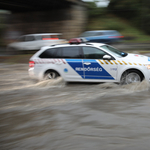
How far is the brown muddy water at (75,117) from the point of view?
379cm

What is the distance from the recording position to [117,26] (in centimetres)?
3177

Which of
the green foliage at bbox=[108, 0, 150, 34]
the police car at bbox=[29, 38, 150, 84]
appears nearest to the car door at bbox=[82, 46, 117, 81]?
the police car at bbox=[29, 38, 150, 84]

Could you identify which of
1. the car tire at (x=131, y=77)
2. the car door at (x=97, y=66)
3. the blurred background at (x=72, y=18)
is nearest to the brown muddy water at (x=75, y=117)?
the car tire at (x=131, y=77)

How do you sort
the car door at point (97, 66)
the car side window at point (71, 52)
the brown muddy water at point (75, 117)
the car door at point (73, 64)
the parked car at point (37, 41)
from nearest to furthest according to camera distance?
the brown muddy water at point (75, 117)
the car door at point (97, 66)
the car door at point (73, 64)
the car side window at point (71, 52)
the parked car at point (37, 41)

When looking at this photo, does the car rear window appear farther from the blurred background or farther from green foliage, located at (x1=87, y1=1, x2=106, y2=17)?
green foliage, located at (x1=87, y1=1, x2=106, y2=17)

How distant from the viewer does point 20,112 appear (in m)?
5.43

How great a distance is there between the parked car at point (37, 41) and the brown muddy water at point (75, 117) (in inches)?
409

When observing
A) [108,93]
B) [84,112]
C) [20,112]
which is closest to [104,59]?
[108,93]

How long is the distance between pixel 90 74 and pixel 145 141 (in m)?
3.78

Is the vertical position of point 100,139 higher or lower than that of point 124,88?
lower

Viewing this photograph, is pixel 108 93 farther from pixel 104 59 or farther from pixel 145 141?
pixel 145 141

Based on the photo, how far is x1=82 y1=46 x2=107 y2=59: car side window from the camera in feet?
23.5

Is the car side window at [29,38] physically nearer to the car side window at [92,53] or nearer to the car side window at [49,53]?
the car side window at [49,53]

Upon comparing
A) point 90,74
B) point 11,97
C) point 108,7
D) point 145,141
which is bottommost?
point 145,141
